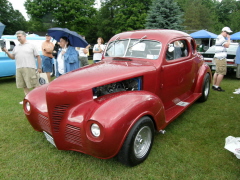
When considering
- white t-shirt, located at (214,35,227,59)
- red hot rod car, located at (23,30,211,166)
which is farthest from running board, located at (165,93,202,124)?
white t-shirt, located at (214,35,227,59)

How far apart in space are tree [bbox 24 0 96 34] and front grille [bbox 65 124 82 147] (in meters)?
26.0

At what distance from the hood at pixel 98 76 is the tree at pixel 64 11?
82.7 ft

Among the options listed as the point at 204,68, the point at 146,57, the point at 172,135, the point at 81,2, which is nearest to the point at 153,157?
the point at 172,135

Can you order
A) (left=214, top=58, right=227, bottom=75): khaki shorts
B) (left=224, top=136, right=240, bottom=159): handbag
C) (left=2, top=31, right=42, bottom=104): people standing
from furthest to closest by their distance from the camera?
(left=214, top=58, right=227, bottom=75): khaki shorts → (left=2, top=31, right=42, bottom=104): people standing → (left=224, top=136, right=240, bottom=159): handbag

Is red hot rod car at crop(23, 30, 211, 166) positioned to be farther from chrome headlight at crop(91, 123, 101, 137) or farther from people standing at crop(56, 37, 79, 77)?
people standing at crop(56, 37, 79, 77)

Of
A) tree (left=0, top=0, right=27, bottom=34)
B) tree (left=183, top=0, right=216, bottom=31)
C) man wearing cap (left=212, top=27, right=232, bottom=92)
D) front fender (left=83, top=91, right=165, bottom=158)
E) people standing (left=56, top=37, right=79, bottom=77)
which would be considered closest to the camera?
front fender (left=83, top=91, right=165, bottom=158)

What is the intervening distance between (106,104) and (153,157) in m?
1.15

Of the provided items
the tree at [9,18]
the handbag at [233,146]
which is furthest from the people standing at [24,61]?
the tree at [9,18]

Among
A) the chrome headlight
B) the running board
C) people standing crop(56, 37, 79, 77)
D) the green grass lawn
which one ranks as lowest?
the green grass lawn

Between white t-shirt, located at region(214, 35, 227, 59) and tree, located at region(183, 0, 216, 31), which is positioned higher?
tree, located at region(183, 0, 216, 31)

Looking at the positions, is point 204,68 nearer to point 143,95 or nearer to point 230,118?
point 230,118

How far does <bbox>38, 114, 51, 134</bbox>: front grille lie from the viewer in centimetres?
249

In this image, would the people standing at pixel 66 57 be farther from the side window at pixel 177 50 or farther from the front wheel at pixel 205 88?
the front wheel at pixel 205 88

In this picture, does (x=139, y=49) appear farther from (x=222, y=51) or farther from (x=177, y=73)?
(x=222, y=51)
